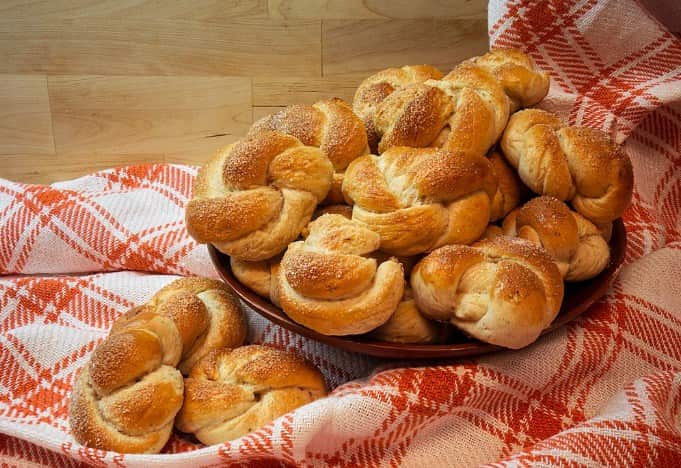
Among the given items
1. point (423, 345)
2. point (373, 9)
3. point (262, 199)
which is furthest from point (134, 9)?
point (423, 345)

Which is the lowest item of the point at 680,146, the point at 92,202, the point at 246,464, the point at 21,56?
the point at 246,464

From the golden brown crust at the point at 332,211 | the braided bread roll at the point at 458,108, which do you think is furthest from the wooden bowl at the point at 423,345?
the braided bread roll at the point at 458,108

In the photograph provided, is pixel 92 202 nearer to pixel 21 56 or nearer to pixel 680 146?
pixel 21 56

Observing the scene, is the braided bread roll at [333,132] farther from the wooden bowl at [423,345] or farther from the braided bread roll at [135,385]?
the braided bread roll at [135,385]

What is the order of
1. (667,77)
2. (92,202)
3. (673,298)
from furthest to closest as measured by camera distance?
1. (92,202)
2. (667,77)
3. (673,298)

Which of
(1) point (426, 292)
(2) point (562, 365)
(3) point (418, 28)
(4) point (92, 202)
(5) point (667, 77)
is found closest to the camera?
(1) point (426, 292)

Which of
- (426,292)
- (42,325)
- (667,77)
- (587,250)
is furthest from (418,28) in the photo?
(42,325)

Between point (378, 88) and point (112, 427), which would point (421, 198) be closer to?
point (378, 88)
